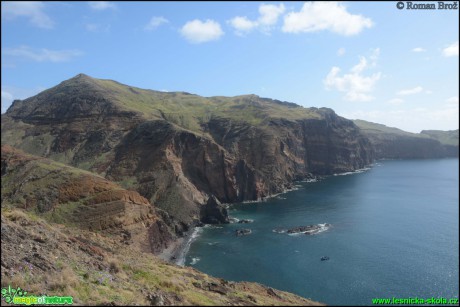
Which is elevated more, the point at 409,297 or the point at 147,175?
the point at 147,175

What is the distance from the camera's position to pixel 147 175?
12862cm

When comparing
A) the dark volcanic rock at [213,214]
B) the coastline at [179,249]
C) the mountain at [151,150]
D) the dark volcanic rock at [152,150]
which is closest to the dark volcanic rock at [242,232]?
the coastline at [179,249]

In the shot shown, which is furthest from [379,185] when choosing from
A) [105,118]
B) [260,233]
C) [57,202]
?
[57,202]

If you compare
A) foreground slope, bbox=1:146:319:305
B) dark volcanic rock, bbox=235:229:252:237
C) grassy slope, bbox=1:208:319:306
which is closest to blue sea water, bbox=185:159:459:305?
dark volcanic rock, bbox=235:229:252:237

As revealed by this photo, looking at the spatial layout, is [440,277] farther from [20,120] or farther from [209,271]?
[20,120]

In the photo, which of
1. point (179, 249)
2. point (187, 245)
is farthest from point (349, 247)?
point (179, 249)

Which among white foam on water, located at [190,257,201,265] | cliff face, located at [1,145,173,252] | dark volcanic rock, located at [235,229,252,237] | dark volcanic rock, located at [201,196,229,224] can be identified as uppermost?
cliff face, located at [1,145,173,252]

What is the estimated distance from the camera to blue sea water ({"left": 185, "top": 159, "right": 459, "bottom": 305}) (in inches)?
2534

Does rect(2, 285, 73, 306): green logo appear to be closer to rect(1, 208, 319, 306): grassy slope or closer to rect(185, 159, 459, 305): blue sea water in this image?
rect(1, 208, 319, 306): grassy slope

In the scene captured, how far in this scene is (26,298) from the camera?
21.4 m

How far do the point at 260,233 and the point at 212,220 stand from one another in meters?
19.1

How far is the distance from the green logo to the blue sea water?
45654 millimetres

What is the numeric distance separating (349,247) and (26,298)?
7731 cm

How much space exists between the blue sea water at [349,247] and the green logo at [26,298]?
45.7 m
